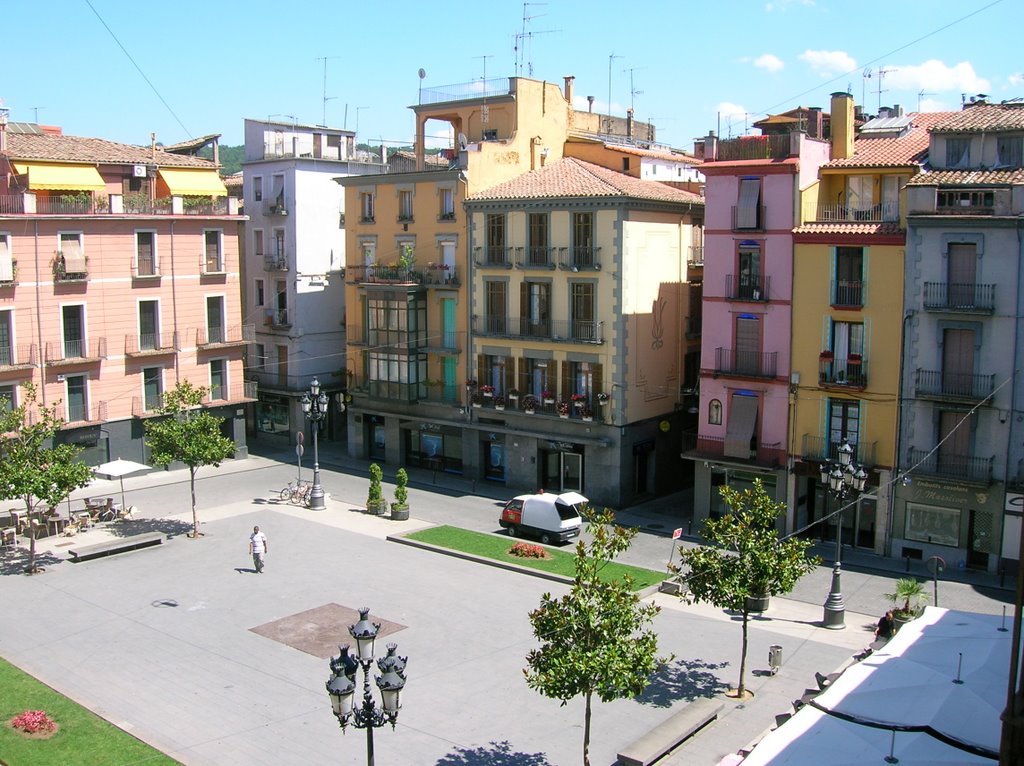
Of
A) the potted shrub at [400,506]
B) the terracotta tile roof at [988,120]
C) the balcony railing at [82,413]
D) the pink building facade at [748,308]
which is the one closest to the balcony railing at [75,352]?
the balcony railing at [82,413]

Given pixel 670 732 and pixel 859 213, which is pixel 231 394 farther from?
pixel 670 732

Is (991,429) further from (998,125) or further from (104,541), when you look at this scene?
(104,541)

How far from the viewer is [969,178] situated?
108ft

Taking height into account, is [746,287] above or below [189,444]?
above

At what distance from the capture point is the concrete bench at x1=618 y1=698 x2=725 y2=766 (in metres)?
19.4

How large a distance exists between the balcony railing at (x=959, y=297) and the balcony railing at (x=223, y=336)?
32644 millimetres

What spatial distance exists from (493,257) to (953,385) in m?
19.9

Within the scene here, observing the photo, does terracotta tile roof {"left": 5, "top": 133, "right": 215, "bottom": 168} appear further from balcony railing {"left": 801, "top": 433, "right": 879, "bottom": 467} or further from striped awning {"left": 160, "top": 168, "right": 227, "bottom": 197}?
balcony railing {"left": 801, "top": 433, "right": 879, "bottom": 467}

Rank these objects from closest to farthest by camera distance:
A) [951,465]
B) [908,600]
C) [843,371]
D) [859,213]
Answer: [908,600] → [951,465] → [843,371] → [859,213]

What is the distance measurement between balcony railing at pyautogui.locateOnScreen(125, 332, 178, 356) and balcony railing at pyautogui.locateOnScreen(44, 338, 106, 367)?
1318 mm

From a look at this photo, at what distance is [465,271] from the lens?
45.9 metres

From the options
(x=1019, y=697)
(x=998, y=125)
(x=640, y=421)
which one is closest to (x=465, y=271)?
(x=640, y=421)

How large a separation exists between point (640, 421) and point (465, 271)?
34.7 feet

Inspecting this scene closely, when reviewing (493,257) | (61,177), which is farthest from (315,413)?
(61,177)
